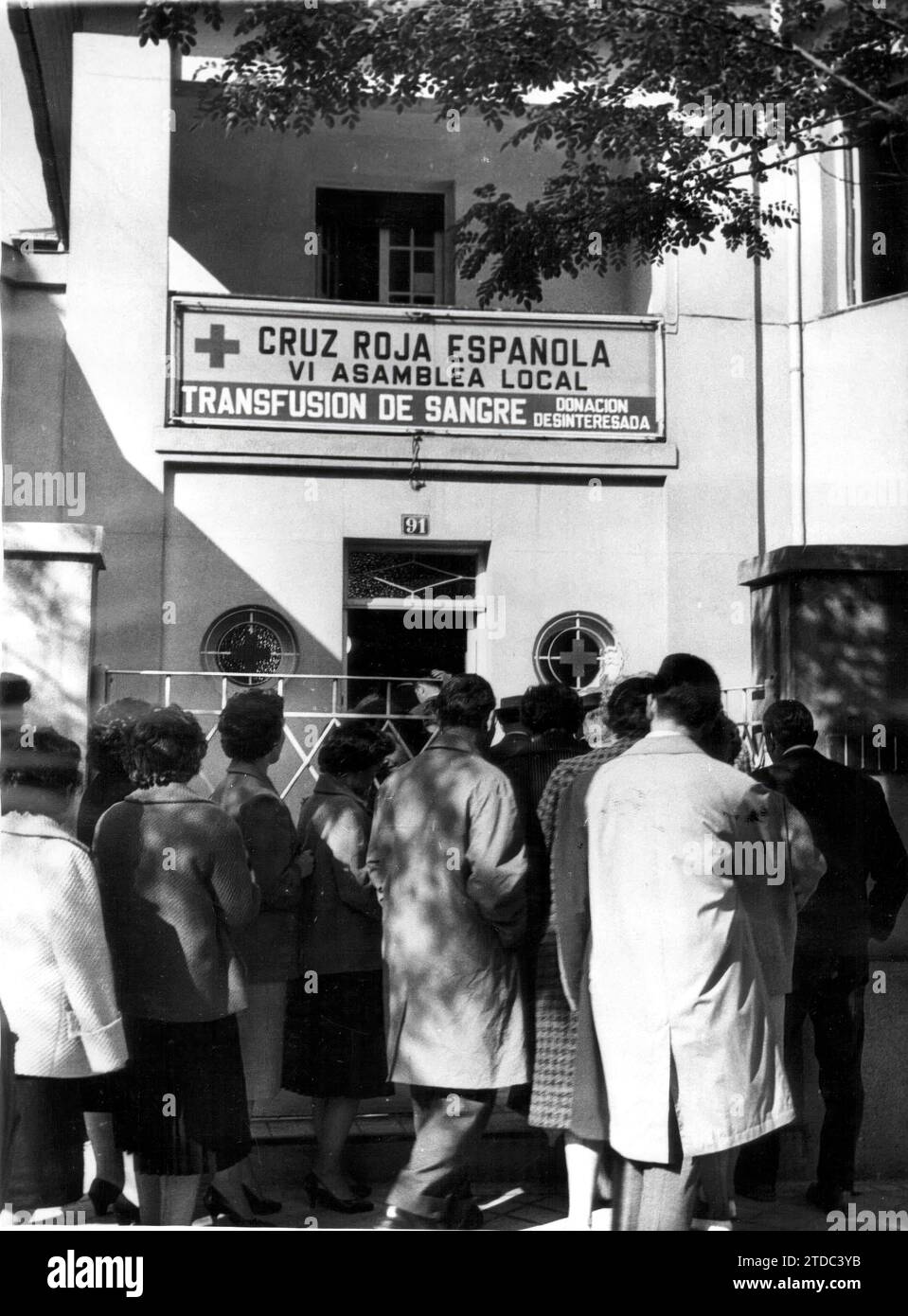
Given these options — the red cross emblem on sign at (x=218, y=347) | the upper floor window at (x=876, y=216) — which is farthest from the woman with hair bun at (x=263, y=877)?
the upper floor window at (x=876, y=216)

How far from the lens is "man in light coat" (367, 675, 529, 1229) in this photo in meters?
3.52

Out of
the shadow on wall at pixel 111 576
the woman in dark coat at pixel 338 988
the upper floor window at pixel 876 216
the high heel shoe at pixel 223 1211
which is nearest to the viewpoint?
the high heel shoe at pixel 223 1211

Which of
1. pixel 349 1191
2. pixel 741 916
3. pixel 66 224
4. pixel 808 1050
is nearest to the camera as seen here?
pixel 741 916

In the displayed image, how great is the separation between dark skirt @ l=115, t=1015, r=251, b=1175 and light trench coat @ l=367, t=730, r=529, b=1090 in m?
0.47

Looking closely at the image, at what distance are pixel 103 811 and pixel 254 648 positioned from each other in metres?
0.78

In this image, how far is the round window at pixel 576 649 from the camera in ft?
15.1

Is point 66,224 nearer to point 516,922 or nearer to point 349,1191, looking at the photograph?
point 516,922

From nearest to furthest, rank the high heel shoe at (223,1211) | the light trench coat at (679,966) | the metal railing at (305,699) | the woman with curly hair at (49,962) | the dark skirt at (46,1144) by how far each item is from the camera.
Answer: the light trench coat at (679,966), the woman with curly hair at (49,962), the dark skirt at (46,1144), the high heel shoe at (223,1211), the metal railing at (305,699)

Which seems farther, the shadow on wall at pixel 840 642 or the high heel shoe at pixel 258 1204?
the shadow on wall at pixel 840 642

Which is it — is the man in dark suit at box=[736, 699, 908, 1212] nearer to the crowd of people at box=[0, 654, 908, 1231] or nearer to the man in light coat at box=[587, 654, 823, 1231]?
the crowd of people at box=[0, 654, 908, 1231]

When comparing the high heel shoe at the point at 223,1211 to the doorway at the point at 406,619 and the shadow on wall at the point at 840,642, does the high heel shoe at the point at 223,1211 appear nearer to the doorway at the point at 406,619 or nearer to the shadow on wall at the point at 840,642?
the doorway at the point at 406,619

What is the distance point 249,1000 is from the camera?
4.02 metres
